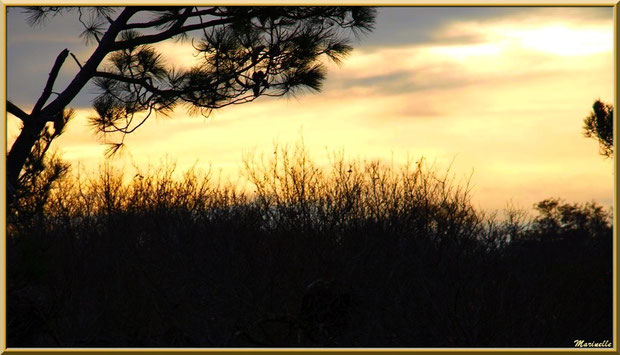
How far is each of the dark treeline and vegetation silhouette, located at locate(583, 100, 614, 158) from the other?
129 inches

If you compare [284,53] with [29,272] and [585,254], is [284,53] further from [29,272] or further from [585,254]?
[585,254]

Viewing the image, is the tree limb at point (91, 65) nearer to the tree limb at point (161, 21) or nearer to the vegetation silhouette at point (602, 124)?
the tree limb at point (161, 21)

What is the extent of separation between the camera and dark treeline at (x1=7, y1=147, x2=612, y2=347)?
568 cm

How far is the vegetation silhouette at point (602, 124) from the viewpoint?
15.2m

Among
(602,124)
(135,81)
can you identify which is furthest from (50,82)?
(602,124)

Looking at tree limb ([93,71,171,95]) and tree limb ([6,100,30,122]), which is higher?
A: tree limb ([93,71,171,95])

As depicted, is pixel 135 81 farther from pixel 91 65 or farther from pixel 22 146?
pixel 22 146

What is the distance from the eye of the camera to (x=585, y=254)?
45.9ft

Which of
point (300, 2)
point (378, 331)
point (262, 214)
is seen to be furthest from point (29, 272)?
point (262, 214)

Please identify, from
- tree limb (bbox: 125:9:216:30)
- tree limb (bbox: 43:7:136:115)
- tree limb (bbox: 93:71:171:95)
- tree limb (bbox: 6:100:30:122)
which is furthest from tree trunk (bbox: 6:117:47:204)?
tree limb (bbox: 125:9:216:30)

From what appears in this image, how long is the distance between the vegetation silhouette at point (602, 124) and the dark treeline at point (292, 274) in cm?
329

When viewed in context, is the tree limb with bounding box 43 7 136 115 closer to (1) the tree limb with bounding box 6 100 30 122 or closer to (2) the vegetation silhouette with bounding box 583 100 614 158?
(1) the tree limb with bounding box 6 100 30 122

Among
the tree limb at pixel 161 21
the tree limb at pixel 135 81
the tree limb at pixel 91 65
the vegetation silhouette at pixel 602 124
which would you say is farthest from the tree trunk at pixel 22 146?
the vegetation silhouette at pixel 602 124

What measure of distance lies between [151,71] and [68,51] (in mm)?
1163
